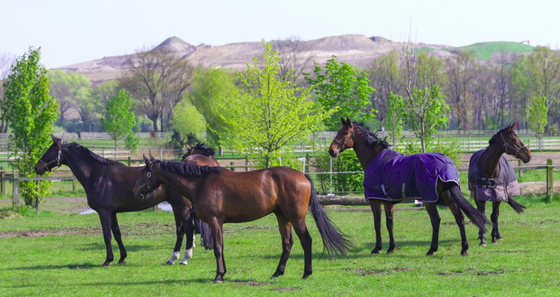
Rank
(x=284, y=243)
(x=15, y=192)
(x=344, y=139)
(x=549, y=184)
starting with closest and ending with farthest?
(x=284, y=243) → (x=344, y=139) → (x=549, y=184) → (x=15, y=192)

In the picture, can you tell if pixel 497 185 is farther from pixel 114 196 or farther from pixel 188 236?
pixel 114 196

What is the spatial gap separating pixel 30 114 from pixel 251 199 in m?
14.0

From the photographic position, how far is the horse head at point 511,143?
486 inches

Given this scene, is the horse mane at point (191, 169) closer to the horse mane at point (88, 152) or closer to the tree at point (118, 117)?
the horse mane at point (88, 152)

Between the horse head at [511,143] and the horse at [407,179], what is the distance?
177cm

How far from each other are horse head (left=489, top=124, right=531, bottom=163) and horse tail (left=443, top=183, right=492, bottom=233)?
196 cm

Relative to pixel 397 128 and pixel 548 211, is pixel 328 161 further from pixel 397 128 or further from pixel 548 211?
pixel 397 128

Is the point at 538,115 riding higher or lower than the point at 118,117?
lower

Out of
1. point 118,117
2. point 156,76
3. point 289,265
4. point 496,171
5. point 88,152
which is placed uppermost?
point 156,76

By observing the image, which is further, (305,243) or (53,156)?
(53,156)

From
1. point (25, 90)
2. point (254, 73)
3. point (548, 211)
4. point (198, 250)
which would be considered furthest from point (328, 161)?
point (198, 250)

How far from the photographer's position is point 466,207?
422 inches

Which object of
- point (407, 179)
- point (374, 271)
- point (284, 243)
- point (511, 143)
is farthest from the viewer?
point (511, 143)

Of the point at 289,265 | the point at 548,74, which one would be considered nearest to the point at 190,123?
the point at 548,74
